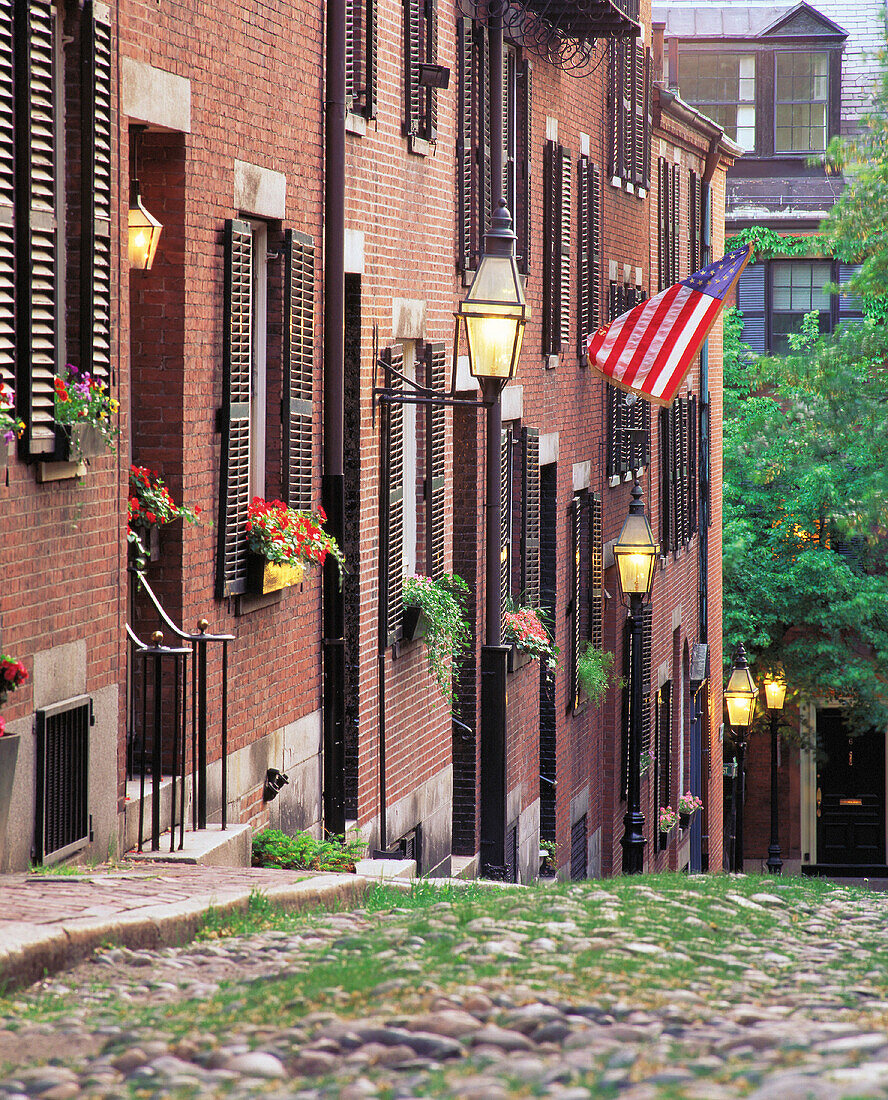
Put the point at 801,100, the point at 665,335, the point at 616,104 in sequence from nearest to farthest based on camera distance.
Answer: the point at 665,335
the point at 616,104
the point at 801,100

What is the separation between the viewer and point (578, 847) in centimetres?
1878

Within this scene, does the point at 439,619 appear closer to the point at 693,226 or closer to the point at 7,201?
the point at 7,201

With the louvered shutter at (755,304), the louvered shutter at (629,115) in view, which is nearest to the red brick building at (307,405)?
the louvered shutter at (629,115)

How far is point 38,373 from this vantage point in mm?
6629

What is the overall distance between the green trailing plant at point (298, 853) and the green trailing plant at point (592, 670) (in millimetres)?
8959

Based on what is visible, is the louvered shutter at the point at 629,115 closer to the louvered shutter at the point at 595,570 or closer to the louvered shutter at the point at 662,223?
the louvered shutter at the point at 662,223

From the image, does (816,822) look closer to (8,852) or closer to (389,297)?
(389,297)

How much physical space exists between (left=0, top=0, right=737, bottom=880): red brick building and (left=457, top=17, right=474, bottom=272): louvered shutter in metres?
0.03

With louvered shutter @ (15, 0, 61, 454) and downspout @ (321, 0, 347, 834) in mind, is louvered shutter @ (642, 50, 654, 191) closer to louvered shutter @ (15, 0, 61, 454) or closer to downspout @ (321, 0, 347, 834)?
downspout @ (321, 0, 347, 834)

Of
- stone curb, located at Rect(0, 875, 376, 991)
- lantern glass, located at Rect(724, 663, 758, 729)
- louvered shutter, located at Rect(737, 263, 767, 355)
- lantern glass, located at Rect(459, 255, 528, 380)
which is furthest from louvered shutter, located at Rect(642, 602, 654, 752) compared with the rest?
stone curb, located at Rect(0, 875, 376, 991)

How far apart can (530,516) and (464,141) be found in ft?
12.9

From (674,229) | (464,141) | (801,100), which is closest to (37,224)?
(464,141)

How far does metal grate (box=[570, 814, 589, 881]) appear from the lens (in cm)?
1833

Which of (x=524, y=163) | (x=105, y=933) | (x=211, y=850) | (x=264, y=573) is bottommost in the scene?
(x=211, y=850)
